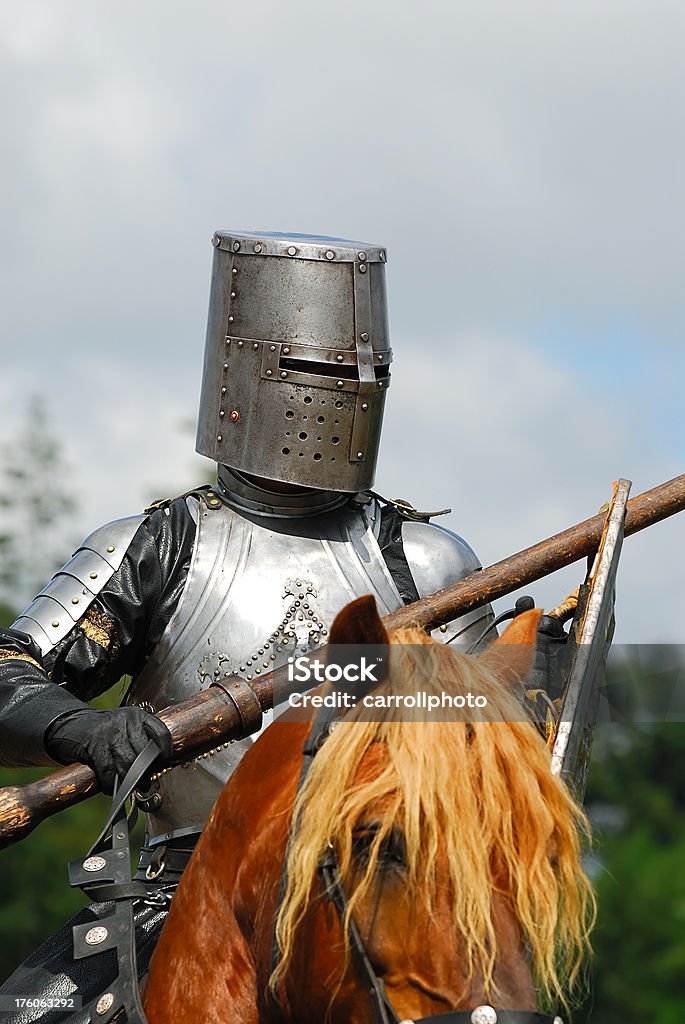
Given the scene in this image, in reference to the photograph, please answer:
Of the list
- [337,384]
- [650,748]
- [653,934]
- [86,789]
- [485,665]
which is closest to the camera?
[485,665]

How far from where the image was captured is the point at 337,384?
4363 millimetres

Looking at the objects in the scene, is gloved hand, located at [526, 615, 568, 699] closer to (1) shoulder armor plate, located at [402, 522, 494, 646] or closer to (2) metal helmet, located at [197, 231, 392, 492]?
(1) shoulder armor plate, located at [402, 522, 494, 646]

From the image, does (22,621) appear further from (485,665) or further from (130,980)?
(485,665)

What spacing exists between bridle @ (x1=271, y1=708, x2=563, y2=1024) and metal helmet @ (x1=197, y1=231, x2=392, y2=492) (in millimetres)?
1731

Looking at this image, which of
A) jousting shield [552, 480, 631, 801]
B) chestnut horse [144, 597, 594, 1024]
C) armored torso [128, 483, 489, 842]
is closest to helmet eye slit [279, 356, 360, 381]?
armored torso [128, 483, 489, 842]

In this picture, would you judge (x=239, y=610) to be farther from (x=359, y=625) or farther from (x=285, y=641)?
(x=359, y=625)

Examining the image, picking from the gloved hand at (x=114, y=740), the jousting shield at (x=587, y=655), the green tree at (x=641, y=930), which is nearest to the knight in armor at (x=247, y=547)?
the gloved hand at (x=114, y=740)

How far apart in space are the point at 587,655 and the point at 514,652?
0.61 metres

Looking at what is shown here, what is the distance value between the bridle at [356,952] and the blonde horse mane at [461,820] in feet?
0.07

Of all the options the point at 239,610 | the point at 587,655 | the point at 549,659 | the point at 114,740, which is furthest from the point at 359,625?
the point at 239,610

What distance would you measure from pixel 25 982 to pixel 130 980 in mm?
720

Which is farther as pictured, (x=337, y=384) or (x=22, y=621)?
(x=337, y=384)

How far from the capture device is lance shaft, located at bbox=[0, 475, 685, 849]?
3.40 meters

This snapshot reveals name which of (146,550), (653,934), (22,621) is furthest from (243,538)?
(653,934)
